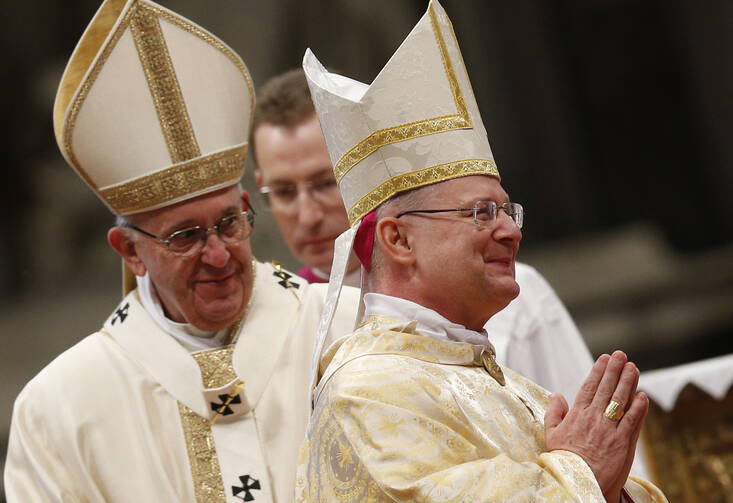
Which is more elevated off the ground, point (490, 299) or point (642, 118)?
point (490, 299)

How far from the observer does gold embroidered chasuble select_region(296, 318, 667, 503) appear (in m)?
2.68

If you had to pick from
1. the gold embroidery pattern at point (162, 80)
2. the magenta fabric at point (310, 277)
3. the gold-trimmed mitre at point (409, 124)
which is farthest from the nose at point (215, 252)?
the magenta fabric at point (310, 277)

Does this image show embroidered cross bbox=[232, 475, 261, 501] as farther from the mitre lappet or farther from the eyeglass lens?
the mitre lappet

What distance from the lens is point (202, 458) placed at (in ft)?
12.4

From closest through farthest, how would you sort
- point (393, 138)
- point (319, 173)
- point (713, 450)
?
point (393, 138), point (319, 173), point (713, 450)

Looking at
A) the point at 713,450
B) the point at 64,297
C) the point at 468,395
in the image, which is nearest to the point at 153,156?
the point at 468,395

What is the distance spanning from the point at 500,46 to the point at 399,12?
80 centimetres

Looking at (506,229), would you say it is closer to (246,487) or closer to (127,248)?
(246,487)

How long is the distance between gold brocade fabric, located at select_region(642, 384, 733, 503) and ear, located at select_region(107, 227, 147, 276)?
8.88ft

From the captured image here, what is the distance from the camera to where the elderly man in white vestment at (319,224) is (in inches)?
192

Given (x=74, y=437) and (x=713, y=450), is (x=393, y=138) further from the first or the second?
(x=713, y=450)

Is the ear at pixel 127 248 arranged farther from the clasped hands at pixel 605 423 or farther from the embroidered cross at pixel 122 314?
the clasped hands at pixel 605 423

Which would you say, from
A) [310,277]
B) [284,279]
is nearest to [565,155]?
[310,277]

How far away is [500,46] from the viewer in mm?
8992
